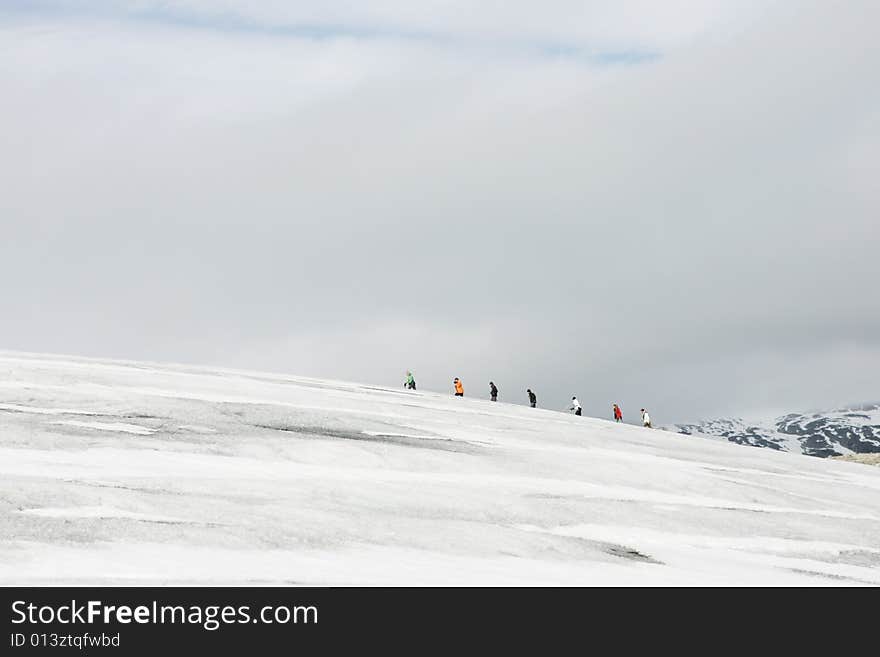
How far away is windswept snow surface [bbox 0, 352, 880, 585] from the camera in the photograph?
9.73 metres

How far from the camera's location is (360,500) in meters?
12.9

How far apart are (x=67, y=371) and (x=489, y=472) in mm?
12169

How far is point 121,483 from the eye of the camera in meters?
12.1

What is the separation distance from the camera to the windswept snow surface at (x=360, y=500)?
31.9 ft

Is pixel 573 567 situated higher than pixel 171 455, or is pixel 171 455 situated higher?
pixel 171 455

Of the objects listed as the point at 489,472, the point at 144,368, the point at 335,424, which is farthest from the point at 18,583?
the point at 144,368
